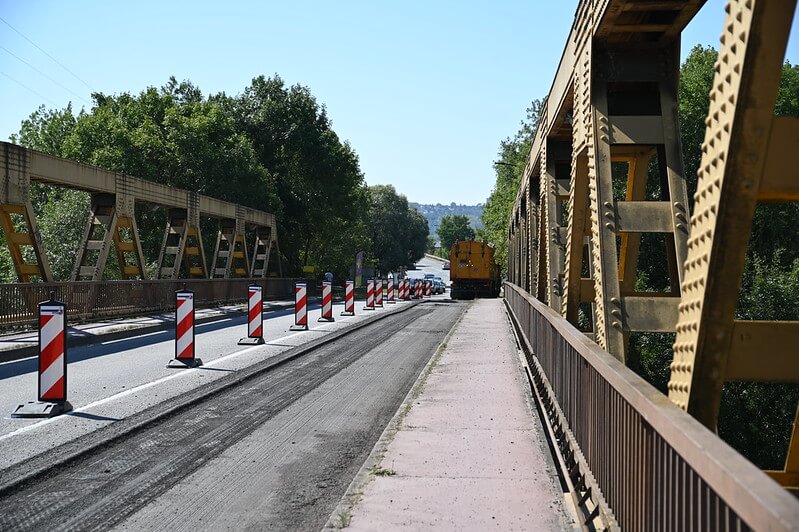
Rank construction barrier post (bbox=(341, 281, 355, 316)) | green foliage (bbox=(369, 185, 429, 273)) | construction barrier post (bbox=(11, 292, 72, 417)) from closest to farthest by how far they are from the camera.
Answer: construction barrier post (bbox=(11, 292, 72, 417)) < construction barrier post (bbox=(341, 281, 355, 316)) < green foliage (bbox=(369, 185, 429, 273))

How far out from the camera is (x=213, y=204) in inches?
1281

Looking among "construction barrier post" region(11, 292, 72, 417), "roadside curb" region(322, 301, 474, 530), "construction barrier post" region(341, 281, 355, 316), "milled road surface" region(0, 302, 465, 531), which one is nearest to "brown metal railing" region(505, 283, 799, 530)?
"roadside curb" region(322, 301, 474, 530)

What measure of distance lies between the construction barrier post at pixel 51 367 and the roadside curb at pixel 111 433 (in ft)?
3.18

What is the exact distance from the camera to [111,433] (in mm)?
7984

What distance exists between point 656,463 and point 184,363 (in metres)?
11.2

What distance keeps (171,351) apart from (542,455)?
10.5m

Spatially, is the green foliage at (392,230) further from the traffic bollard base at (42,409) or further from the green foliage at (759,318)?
the traffic bollard base at (42,409)

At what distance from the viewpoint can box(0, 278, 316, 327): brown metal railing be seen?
57.6 ft

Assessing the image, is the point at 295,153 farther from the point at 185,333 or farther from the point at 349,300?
the point at 185,333

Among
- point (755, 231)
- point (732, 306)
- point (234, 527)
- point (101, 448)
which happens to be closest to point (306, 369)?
point (101, 448)

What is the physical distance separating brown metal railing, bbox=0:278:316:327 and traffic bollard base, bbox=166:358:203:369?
19.1 feet

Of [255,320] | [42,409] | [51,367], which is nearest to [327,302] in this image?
[255,320]

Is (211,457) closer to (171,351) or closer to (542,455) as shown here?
(542,455)

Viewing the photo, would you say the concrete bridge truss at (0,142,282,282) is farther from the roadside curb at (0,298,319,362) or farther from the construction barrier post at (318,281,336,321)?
the construction barrier post at (318,281,336,321)
